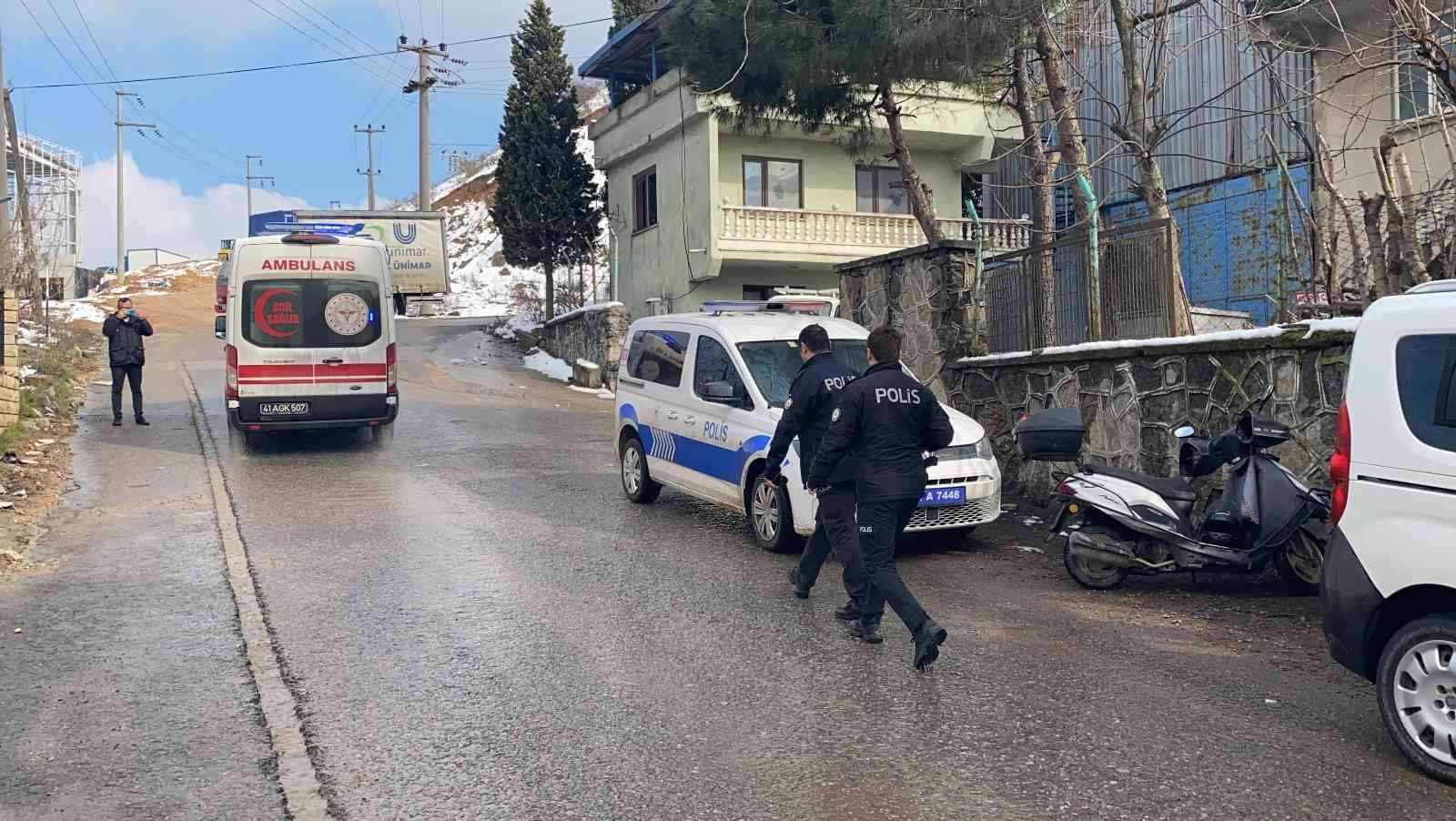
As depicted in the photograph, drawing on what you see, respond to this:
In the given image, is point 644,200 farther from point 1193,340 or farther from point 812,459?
point 812,459

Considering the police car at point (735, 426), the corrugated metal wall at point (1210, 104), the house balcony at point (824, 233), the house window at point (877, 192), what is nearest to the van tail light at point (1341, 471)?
the police car at point (735, 426)

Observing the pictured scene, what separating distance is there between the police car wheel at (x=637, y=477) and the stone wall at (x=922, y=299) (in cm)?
343

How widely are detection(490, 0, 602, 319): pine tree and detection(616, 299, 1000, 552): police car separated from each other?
72.7 feet

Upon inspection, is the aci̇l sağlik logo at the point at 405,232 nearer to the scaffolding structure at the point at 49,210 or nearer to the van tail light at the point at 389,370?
the scaffolding structure at the point at 49,210

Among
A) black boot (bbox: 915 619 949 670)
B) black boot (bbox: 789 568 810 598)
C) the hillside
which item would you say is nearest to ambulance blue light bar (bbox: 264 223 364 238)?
the hillside

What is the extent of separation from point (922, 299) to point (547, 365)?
1569cm

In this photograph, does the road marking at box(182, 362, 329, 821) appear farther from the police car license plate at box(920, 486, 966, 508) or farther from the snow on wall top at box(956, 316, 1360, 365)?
the snow on wall top at box(956, 316, 1360, 365)

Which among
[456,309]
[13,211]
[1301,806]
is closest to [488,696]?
[1301,806]

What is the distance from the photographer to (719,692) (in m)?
5.88

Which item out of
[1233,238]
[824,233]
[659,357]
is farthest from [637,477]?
[824,233]

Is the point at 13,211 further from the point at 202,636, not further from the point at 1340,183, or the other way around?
the point at 1340,183

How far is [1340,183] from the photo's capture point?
671 inches

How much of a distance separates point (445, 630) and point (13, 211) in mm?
22516

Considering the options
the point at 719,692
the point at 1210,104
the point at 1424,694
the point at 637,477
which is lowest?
the point at 719,692
